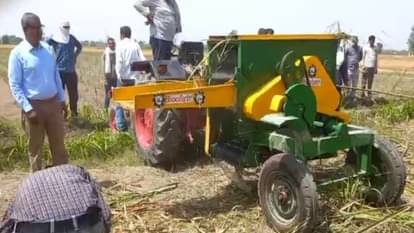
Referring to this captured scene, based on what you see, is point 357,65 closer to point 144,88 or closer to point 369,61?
point 369,61

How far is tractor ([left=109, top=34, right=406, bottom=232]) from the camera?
4.23 meters

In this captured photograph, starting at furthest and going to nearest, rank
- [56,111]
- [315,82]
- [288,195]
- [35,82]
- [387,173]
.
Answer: [56,111]
[35,82]
[315,82]
[387,173]
[288,195]

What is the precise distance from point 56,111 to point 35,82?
0.37 metres

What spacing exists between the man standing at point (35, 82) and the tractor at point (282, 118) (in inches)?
31.0

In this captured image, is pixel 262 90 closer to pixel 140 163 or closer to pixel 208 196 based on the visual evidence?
pixel 208 196

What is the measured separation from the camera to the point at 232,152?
500 centimetres

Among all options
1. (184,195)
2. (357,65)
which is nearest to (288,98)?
(184,195)

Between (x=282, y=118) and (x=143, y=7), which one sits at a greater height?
(x=143, y=7)

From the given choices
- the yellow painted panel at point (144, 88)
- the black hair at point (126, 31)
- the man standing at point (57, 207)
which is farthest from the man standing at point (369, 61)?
the man standing at point (57, 207)

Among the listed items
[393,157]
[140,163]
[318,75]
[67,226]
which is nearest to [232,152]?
[318,75]

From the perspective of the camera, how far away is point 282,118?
4383 millimetres

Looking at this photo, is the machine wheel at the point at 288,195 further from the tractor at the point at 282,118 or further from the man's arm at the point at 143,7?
the man's arm at the point at 143,7

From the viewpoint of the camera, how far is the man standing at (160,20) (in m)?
7.14

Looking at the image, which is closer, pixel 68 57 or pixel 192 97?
pixel 192 97
